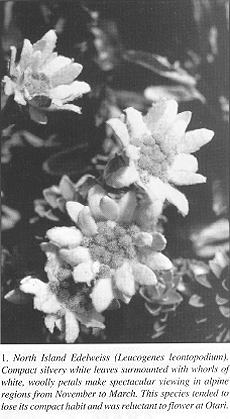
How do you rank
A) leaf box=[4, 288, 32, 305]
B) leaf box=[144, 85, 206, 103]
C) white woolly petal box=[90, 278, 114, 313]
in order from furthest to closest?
leaf box=[144, 85, 206, 103]
leaf box=[4, 288, 32, 305]
white woolly petal box=[90, 278, 114, 313]

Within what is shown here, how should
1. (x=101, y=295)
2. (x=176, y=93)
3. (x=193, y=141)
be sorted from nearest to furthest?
(x=101, y=295), (x=193, y=141), (x=176, y=93)

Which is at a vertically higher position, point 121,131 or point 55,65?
point 55,65

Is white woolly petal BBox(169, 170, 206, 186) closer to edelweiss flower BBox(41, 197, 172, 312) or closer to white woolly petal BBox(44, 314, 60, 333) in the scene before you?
edelweiss flower BBox(41, 197, 172, 312)

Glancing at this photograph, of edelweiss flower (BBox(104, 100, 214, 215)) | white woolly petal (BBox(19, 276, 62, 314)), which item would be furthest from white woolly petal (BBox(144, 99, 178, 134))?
white woolly petal (BBox(19, 276, 62, 314))

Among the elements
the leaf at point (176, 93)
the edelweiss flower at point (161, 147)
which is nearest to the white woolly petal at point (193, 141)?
the edelweiss flower at point (161, 147)

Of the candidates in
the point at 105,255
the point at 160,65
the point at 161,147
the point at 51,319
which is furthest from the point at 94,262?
the point at 160,65

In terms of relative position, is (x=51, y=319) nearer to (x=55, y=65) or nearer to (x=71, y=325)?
(x=71, y=325)
